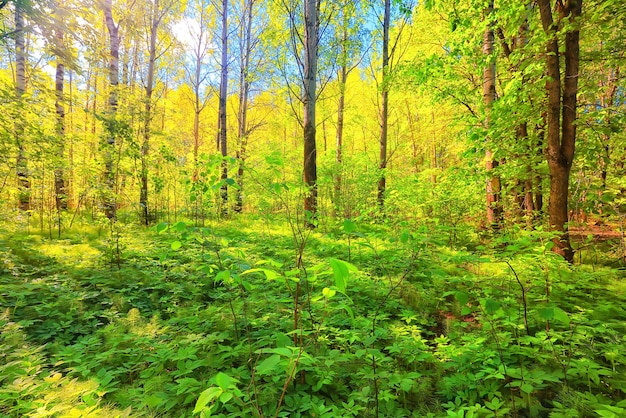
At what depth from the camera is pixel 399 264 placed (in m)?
4.31

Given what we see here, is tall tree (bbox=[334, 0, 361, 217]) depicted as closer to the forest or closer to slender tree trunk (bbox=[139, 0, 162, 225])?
the forest

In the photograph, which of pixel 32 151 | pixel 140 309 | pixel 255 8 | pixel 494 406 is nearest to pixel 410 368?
pixel 494 406

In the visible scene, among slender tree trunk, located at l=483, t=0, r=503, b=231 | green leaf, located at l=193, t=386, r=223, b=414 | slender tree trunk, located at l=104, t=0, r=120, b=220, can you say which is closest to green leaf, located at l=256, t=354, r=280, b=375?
green leaf, located at l=193, t=386, r=223, b=414

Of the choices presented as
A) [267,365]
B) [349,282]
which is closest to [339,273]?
[267,365]

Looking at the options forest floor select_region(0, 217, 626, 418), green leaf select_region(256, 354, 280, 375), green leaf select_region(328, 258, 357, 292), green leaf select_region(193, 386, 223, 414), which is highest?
green leaf select_region(328, 258, 357, 292)

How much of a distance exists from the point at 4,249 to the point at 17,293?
1.43 m

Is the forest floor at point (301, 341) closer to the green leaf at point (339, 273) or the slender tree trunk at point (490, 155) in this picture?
the green leaf at point (339, 273)

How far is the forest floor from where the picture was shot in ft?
5.04

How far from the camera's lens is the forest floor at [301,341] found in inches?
60.5

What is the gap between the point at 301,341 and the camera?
1.33 m

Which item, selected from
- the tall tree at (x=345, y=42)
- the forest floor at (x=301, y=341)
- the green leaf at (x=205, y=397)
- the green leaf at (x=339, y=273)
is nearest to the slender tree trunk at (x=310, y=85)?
the tall tree at (x=345, y=42)

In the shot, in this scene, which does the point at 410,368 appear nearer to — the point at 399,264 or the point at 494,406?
the point at 494,406

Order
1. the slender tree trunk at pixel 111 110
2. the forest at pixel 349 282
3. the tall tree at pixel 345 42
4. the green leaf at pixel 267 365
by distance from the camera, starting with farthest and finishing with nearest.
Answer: the tall tree at pixel 345 42 → the slender tree trunk at pixel 111 110 → the forest at pixel 349 282 → the green leaf at pixel 267 365

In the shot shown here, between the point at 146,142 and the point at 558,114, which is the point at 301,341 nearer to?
the point at 558,114
